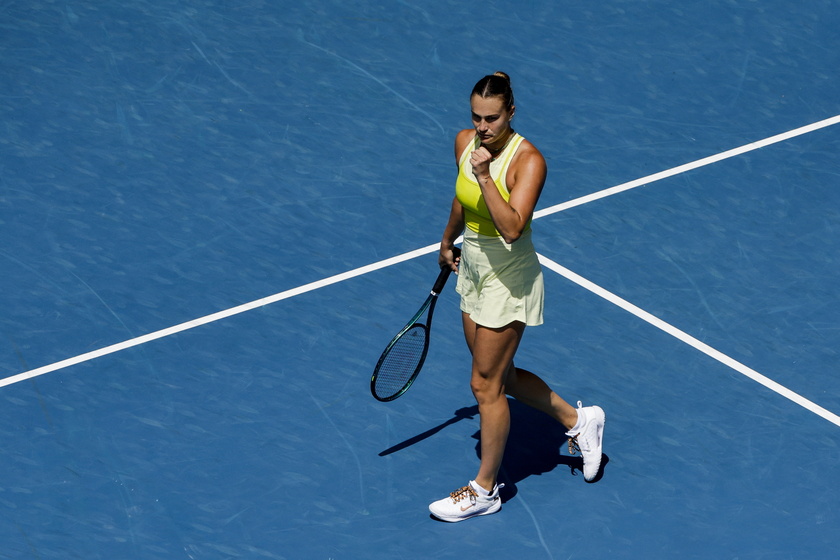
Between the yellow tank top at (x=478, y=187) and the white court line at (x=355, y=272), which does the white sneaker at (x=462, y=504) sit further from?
the white court line at (x=355, y=272)

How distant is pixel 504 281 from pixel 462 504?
1.14 metres

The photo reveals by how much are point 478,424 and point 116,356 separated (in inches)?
83.3

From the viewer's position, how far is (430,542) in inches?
228

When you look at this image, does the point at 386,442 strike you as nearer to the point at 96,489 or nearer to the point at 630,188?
the point at 96,489

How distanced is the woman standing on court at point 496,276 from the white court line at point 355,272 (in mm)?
1727

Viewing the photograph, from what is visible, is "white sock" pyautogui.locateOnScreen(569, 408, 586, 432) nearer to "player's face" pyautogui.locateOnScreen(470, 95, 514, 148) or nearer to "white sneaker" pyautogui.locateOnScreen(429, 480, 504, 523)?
"white sneaker" pyautogui.locateOnScreen(429, 480, 504, 523)

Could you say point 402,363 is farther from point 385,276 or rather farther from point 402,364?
point 385,276

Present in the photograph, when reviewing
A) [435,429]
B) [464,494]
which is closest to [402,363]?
[435,429]

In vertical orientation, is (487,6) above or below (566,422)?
above

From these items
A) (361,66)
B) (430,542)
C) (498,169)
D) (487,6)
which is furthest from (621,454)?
(487,6)

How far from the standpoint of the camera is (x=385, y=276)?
7.67m

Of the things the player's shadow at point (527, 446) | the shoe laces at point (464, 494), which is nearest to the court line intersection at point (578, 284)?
the player's shadow at point (527, 446)

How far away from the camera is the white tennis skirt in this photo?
5590 mm

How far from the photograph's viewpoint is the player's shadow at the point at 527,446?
6.31 metres
